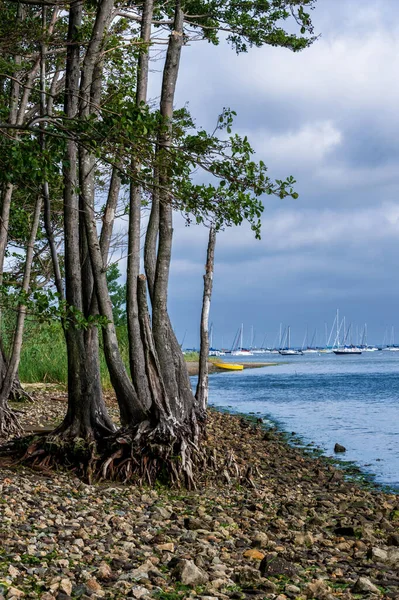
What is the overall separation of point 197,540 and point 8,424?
27.8 feet

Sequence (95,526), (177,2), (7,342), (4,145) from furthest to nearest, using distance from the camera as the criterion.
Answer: (7,342) → (177,2) → (4,145) → (95,526)

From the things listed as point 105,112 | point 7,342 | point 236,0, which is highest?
point 236,0

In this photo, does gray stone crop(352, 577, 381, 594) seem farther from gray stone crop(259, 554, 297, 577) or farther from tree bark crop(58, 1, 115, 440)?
tree bark crop(58, 1, 115, 440)

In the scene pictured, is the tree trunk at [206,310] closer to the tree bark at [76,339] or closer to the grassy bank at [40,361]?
the tree bark at [76,339]

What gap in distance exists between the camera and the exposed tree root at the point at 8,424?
1554cm

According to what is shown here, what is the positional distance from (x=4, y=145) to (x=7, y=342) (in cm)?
1654

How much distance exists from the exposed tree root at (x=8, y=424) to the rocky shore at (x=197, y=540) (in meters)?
3.82

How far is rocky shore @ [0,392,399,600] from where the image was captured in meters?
6.75

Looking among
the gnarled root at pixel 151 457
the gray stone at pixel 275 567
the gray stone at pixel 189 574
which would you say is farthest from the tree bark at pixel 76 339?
the gray stone at pixel 189 574

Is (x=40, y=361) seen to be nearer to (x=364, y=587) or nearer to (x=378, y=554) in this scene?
(x=378, y=554)

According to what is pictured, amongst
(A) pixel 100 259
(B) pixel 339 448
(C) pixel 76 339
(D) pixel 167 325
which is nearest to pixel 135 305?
(D) pixel 167 325

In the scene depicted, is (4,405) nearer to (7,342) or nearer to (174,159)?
(174,159)

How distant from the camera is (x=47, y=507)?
9297 millimetres

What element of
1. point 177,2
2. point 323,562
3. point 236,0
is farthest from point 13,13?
point 323,562
